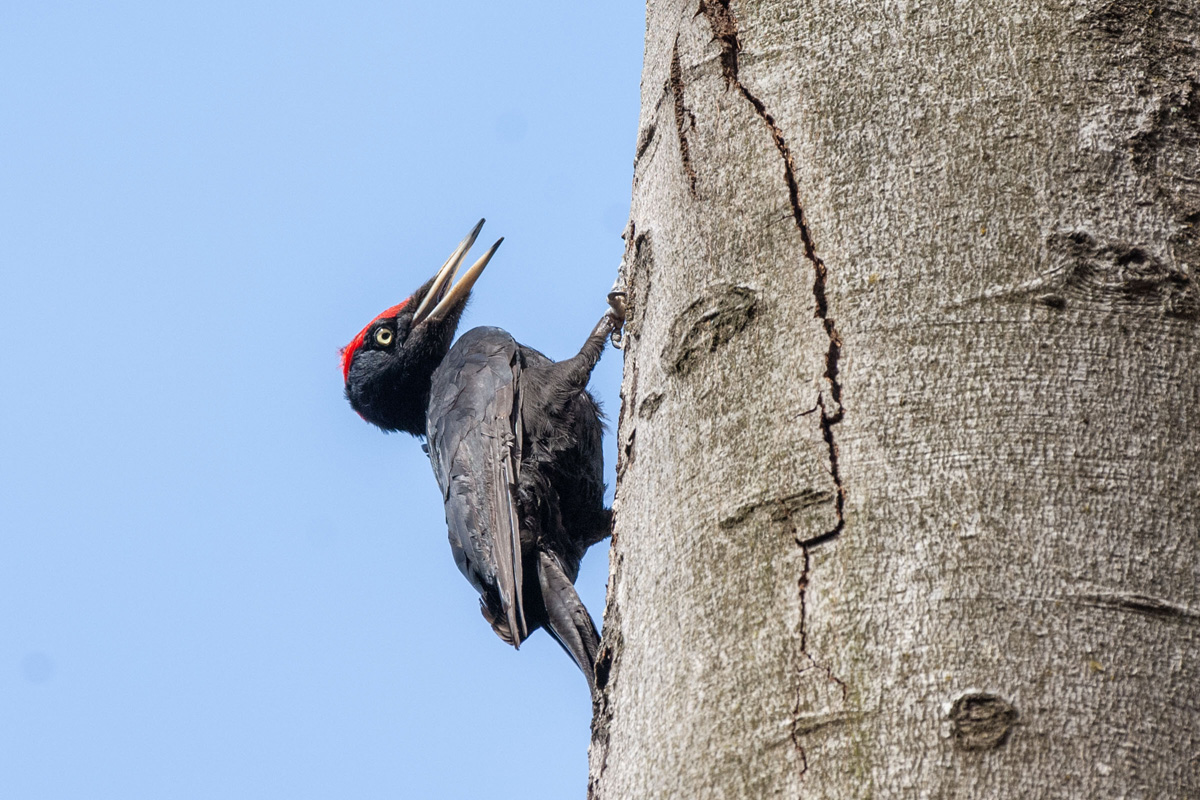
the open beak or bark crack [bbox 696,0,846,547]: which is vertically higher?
the open beak

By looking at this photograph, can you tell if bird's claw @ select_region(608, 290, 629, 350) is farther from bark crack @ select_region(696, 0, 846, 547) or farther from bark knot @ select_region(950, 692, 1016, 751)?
bark knot @ select_region(950, 692, 1016, 751)

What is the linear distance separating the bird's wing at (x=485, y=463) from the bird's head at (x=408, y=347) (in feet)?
1.69

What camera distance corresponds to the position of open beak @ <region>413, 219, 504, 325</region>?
621cm

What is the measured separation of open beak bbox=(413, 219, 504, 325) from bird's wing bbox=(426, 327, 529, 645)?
0.56 meters

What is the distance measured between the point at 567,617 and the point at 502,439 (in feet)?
3.16

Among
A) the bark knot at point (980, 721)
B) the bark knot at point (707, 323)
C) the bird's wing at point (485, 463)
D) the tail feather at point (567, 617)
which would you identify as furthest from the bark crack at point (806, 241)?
the bird's wing at point (485, 463)

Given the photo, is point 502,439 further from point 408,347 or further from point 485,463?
point 408,347

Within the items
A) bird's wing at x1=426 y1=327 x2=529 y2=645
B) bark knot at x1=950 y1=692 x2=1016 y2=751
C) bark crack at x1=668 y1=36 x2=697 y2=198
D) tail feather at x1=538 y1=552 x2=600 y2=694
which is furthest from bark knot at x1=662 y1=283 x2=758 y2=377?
bird's wing at x1=426 y1=327 x2=529 y2=645

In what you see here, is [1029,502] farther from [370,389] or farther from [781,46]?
[370,389]

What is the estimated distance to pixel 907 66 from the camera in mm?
1709

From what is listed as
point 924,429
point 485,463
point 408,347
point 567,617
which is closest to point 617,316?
point 485,463

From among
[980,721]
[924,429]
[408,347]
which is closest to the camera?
[980,721]

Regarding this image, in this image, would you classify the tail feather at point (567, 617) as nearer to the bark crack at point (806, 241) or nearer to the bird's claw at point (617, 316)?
the bird's claw at point (617, 316)

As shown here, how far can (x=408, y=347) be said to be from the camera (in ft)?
20.3
